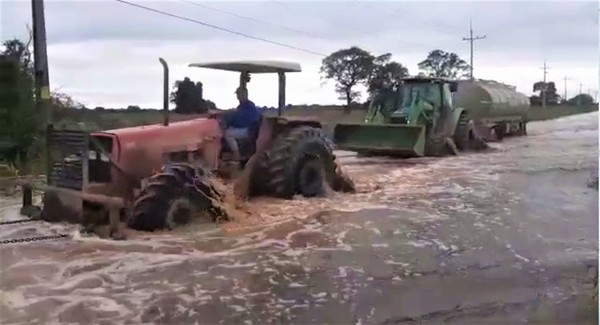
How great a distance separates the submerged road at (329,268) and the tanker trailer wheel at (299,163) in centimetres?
26

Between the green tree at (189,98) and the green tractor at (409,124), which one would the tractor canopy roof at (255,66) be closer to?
the green tree at (189,98)

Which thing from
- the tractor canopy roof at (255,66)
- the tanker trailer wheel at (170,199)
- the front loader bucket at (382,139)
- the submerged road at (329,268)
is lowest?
the submerged road at (329,268)

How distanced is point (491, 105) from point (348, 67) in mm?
23727

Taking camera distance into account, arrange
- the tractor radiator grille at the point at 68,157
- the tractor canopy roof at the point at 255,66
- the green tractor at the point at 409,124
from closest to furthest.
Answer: the tractor radiator grille at the point at 68,157 < the tractor canopy roof at the point at 255,66 < the green tractor at the point at 409,124

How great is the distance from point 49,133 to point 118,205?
128 cm

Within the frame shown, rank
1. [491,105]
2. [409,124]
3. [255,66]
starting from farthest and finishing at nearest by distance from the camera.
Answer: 1. [491,105]
2. [409,124]
3. [255,66]

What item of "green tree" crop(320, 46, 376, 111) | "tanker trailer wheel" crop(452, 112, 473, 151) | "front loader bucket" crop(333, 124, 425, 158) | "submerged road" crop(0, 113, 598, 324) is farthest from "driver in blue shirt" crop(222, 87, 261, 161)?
"green tree" crop(320, 46, 376, 111)

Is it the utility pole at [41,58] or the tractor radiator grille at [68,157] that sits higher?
the utility pole at [41,58]

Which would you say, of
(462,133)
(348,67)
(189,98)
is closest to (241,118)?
(189,98)

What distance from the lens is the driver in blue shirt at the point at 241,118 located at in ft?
31.1

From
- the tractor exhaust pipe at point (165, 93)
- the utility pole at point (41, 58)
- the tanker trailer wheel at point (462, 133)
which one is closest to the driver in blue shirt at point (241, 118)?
the tractor exhaust pipe at point (165, 93)

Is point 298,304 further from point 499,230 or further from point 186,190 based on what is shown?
point 499,230

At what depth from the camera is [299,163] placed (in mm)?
10344

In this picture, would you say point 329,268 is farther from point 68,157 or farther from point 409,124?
point 409,124
